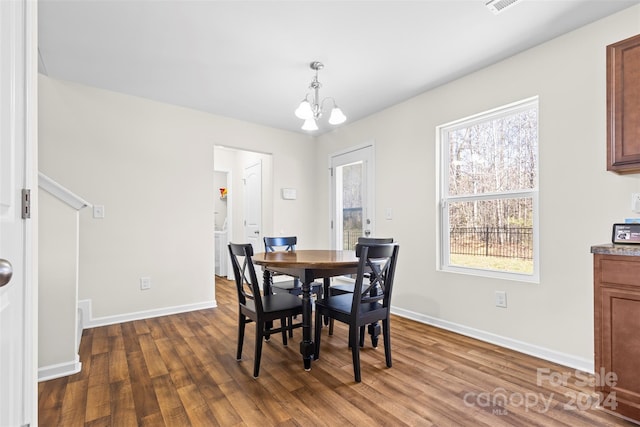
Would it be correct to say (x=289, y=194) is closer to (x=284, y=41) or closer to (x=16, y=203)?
(x=284, y=41)

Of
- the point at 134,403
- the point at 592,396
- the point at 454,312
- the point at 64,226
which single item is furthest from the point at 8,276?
the point at 454,312

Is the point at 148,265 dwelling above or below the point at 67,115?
below

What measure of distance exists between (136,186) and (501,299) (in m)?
3.70

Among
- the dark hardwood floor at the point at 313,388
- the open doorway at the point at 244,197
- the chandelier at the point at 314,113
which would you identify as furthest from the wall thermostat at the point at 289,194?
the dark hardwood floor at the point at 313,388

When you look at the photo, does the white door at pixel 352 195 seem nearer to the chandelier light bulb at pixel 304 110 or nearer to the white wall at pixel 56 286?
the chandelier light bulb at pixel 304 110

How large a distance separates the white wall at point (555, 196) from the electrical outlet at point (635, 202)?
33 mm

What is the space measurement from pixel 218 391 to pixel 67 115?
294cm

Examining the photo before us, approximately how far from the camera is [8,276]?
63 cm

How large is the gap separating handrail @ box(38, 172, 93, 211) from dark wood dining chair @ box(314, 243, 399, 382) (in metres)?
1.82

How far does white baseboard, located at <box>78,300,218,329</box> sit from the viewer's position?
10.2 ft

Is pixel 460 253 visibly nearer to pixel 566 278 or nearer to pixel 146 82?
pixel 566 278

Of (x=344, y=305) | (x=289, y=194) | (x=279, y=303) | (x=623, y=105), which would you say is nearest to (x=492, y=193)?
(x=623, y=105)

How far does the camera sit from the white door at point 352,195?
4043 mm

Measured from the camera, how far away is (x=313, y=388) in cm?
196
